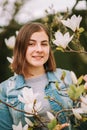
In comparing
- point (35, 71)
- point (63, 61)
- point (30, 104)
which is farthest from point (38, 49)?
point (63, 61)

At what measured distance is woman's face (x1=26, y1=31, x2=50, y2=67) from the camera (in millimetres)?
2170

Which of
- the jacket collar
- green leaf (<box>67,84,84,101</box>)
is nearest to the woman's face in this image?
the jacket collar

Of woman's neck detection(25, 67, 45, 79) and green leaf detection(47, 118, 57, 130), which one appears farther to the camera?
woman's neck detection(25, 67, 45, 79)

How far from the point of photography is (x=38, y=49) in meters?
2.15

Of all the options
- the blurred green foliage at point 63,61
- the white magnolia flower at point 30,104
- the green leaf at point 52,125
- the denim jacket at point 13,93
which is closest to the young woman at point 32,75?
the denim jacket at point 13,93

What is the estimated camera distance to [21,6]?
4297mm

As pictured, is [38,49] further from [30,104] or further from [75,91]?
[75,91]

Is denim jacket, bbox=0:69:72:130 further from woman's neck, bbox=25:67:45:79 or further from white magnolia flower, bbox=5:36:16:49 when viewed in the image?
white magnolia flower, bbox=5:36:16:49

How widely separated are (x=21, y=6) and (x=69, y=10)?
119 centimetres

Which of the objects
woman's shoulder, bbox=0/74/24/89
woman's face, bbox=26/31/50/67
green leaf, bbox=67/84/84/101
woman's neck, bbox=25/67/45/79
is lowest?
woman's shoulder, bbox=0/74/24/89

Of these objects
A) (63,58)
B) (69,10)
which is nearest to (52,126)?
(69,10)

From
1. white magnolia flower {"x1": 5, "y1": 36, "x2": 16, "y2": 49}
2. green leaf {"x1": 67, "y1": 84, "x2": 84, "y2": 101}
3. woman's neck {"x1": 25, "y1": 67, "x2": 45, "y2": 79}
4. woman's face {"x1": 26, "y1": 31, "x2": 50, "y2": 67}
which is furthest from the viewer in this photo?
white magnolia flower {"x1": 5, "y1": 36, "x2": 16, "y2": 49}

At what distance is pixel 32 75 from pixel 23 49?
0.69ft

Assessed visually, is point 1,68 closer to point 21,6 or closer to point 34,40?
point 21,6
